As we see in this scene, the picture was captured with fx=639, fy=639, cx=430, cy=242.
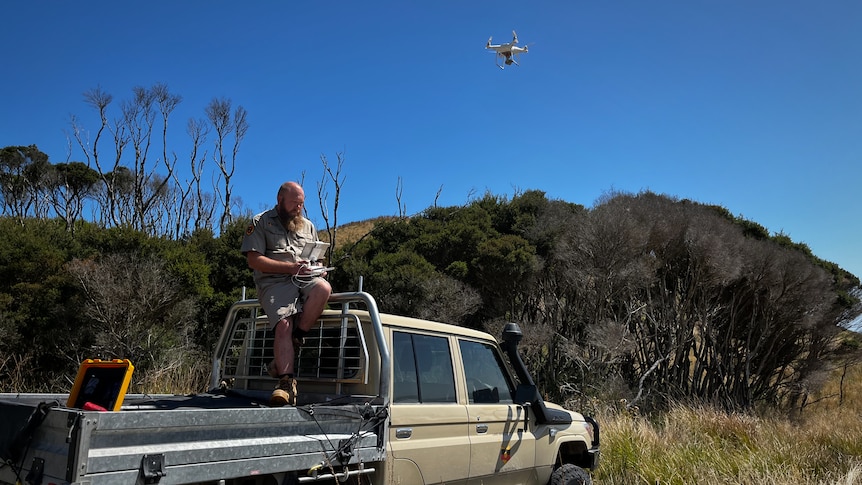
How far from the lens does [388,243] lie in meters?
19.8

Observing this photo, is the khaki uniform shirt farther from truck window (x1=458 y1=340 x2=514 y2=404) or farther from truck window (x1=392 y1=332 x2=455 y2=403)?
truck window (x1=458 y1=340 x2=514 y2=404)

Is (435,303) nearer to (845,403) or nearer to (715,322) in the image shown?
(715,322)

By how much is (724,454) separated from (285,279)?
20.4ft

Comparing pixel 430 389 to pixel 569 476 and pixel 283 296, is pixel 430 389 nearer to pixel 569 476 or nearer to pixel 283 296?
pixel 283 296

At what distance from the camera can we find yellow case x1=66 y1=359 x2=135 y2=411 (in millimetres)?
3623

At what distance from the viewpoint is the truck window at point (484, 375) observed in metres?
5.37

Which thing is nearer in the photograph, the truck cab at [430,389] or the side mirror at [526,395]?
the truck cab at [430,389]

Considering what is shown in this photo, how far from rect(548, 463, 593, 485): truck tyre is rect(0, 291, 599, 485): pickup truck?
0.01 meters

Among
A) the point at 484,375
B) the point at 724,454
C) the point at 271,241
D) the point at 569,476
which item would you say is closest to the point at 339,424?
the point at 271,241

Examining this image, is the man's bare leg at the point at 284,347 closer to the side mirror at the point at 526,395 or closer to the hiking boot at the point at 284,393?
the hiking boot at the point at 284,393

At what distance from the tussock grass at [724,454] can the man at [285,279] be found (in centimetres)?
433

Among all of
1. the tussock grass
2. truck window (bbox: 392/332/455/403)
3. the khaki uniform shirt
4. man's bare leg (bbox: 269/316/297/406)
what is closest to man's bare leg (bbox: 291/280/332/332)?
man's bare leg (bbox: 269/316/297/406)

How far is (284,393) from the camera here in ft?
14.1

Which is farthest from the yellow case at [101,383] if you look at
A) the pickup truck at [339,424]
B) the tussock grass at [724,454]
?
the tussock grass at [724,454]
